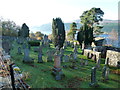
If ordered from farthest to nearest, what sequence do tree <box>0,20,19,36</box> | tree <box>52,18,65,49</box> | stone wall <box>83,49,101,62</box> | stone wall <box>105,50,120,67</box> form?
tree <box>0,20,19,36</box> → tree <box>52,18,65,49</box> → stone wall <box>83,49,101,62</box> → stone wall <box>105,50,120,67</box>

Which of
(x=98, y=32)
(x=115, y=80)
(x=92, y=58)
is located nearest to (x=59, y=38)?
(x=92, y=58)

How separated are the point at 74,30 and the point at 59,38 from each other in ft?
54.0

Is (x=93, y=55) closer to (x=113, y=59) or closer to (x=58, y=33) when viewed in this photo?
(x=113, y=59)

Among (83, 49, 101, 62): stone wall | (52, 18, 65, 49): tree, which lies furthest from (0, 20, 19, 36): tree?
(83, 49, 101, 62): stone wall

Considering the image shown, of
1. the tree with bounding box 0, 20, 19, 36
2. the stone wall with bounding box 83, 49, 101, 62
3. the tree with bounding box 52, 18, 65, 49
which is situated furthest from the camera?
the tree with bounding box 0, 20, 19, 36

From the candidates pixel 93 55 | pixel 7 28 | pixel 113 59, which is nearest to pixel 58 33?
pixel 93 55

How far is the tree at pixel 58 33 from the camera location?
20609mm

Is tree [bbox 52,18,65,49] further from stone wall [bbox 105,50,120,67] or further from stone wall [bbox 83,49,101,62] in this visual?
stone wall [bbox 105,50,120,67]

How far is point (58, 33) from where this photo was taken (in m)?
20.8

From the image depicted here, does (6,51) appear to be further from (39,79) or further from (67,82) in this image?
(67,82)

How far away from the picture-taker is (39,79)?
7.60 metres

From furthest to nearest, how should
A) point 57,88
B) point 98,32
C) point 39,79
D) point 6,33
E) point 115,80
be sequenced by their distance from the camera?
1. point 6,33
2. point 98,32
3. point 115,80
4. point 39,79
5. point 57,88

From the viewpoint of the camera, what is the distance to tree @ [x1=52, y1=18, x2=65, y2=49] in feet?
67.6

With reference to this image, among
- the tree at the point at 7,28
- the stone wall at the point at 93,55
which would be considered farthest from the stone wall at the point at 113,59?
the tree at the point at 7,28
